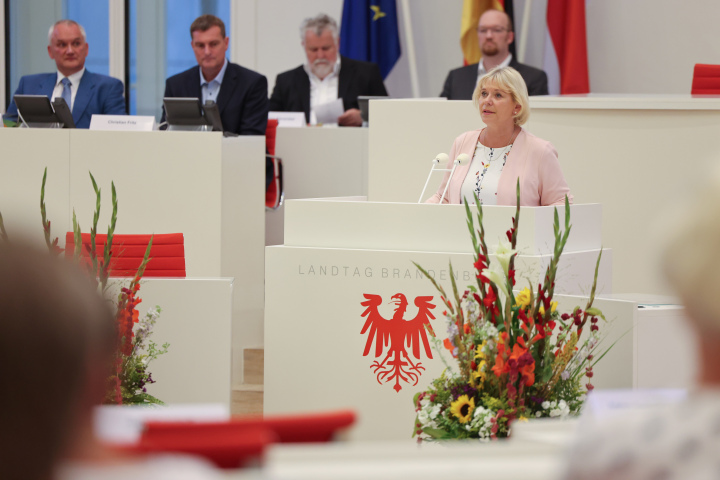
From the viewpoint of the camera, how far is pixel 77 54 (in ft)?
20.8

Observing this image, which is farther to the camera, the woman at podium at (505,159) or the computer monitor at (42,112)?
the computer monitor at (42,112)

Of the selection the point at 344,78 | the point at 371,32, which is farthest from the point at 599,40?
the point at 344,78

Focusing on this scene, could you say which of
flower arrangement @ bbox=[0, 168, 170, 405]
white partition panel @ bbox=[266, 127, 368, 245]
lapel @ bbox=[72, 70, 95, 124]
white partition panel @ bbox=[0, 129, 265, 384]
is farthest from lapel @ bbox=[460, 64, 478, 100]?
flower arrangement @ bbox=[0, 168, 170, 405]

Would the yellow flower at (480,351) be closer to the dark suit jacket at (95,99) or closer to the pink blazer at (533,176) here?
the pink blazer at (533,176)

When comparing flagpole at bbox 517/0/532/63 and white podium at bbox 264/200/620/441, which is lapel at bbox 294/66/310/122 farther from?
white podium at bbox 264/200/620/441

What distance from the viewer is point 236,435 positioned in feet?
3.22

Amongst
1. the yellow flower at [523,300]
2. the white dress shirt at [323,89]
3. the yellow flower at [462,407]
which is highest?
the white dress shirt at [323,89]

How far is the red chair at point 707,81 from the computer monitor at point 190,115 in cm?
245

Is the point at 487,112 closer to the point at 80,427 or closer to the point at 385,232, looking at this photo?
the point at 385,232

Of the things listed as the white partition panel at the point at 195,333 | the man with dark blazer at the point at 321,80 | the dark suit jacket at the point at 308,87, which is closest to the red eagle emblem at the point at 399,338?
the white partition panel at the point at 195,333

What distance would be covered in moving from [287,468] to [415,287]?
243 cm

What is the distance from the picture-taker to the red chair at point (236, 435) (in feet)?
3.17

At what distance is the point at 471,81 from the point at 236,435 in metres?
5.52

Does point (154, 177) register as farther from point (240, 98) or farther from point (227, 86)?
point (227, 86)
